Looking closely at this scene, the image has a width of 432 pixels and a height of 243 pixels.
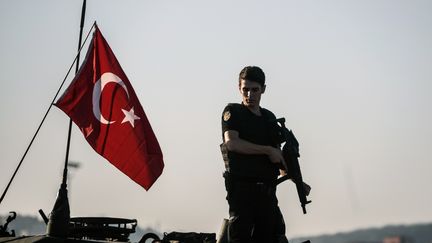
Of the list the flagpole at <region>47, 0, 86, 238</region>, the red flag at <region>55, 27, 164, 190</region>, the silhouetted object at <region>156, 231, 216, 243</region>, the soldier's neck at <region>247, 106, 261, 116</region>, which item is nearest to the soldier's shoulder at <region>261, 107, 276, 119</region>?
the soldier's neck at <region>247, 106, 261, 116</region>

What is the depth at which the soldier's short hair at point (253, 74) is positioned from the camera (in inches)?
198

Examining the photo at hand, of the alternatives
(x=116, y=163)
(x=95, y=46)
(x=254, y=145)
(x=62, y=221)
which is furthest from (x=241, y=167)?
(x=95, y=46)

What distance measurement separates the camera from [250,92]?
504 centimetres

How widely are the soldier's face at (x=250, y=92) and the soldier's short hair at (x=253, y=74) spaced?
3cm

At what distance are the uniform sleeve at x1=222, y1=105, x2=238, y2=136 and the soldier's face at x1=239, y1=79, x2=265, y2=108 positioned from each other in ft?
0.64

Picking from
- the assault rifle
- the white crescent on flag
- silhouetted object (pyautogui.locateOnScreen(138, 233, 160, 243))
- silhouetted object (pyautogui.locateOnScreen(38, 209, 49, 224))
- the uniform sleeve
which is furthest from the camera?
the white crescent on flag

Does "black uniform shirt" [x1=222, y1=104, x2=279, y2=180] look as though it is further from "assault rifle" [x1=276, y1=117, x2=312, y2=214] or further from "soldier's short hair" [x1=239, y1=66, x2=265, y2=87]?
"soldier's short hair" [x1=239, y1=66, x2=265, y2=87]

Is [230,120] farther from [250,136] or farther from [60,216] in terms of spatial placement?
[60,216]

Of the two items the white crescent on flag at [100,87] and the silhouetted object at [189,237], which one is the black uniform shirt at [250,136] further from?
the white crescent on flag at [100,87]

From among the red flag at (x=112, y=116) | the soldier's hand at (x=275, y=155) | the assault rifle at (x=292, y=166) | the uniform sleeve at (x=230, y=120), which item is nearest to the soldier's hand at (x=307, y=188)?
the assault rifle at (x=292, y=166)

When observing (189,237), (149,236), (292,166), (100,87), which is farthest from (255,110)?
(100,87)

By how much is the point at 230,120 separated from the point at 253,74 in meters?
0.47

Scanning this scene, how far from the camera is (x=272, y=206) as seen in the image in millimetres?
4875

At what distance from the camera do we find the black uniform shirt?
4.80 metres
